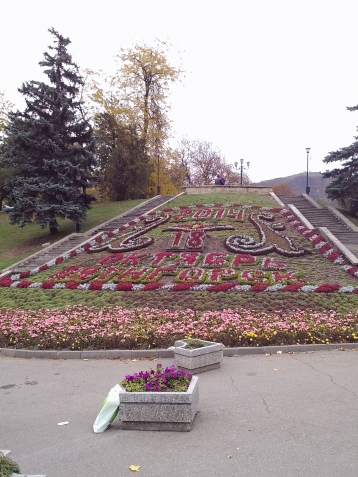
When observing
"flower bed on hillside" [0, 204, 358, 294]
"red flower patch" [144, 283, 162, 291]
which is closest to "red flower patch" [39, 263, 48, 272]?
"flower bed on hillside" [0, 204, 358, 294]

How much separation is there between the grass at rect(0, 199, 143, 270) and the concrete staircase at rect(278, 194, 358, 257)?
35.9 ft

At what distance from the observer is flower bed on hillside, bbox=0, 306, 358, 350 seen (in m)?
8.88

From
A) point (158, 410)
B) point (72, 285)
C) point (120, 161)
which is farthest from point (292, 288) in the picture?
point (120, 161)

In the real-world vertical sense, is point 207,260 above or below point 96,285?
above

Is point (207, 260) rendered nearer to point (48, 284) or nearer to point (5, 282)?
point (48, 284)

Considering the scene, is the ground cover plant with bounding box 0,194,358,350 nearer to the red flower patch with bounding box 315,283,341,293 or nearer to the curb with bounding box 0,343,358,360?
the red flower patch with bounding box 315,283,341,293

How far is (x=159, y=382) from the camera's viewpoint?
5.27 metres

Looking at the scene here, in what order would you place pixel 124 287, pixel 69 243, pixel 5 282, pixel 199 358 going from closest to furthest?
pixel 199 358 < pixel 124 287 < pixel 5 282 < pixel 69 243

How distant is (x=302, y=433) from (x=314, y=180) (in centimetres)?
11376

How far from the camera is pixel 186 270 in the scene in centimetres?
1560

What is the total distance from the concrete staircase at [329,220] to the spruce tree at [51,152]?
12242 mm

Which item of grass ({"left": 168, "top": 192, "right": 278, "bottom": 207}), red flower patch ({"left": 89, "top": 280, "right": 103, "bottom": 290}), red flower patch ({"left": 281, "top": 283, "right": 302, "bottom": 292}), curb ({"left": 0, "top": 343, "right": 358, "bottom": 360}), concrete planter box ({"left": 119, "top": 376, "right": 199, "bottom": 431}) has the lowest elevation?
curb ({"left": 0, "top": 343, "right": 358, "bottom": 360})

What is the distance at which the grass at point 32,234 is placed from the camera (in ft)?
73.2

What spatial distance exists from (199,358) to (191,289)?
656 cm
